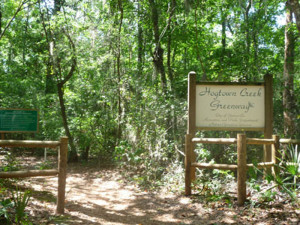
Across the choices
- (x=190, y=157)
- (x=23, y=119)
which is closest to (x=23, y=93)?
(x=23, y=119)

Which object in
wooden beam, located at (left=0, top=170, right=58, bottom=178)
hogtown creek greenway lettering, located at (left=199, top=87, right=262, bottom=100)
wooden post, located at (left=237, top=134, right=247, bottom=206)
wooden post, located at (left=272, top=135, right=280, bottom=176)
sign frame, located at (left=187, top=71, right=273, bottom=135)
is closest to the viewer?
wooden beam, located at (left=0, top=170, right=58, bottom=178)

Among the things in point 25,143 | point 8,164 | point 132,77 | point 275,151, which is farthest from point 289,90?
point 8,164

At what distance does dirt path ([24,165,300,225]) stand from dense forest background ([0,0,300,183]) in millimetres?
1443

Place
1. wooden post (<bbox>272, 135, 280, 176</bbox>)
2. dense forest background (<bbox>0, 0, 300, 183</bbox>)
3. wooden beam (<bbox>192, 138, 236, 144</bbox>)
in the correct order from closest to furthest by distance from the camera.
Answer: wooden beam (<bbox>192, 138, 236, 144</bbox>) < wooden post (<bbox>272, 135, 280, 176</bbox>) < dense forest background (<bbox>0, 0, 300, 183</bbox>)

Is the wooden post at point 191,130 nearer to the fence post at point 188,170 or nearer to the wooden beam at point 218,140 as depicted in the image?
the fence post at point 188,170

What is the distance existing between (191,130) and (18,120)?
552 centimetres

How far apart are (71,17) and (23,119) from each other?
15.8ft

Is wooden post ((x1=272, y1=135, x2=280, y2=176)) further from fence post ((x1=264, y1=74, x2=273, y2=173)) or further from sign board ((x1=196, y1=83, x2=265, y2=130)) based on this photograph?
sign board ((x1=196, y1=83, x2=265, y2=130))

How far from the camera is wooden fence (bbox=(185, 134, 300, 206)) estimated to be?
5207 mm

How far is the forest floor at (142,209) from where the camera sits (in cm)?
462

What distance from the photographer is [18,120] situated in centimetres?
883

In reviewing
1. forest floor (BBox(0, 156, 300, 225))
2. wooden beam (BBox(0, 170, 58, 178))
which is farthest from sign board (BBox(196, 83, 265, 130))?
wooden beam (BBox(0, 170, 58, 178))

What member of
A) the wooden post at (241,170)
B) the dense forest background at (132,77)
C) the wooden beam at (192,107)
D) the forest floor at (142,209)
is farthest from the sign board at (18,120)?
the wooden post at (241,170)

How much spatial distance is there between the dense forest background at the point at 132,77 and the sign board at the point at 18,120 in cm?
275
